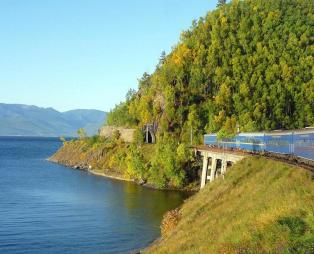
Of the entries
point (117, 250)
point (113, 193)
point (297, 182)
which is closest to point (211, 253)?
point (297, 182)

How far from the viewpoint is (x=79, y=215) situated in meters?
85.7

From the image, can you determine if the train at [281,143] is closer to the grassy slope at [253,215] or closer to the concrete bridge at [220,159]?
the grassy slope at [253,215]

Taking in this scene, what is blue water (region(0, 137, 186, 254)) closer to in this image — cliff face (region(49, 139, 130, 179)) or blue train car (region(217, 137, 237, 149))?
blue train car (region(217, 137, 237, 149))

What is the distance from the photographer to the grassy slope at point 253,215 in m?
32.1

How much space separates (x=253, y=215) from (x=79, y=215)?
50.4 metres

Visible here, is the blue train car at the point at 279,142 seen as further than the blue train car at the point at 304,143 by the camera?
Yes

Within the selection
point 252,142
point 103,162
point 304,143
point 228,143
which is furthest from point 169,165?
point 304,143

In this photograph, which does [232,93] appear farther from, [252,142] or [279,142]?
[279,142]

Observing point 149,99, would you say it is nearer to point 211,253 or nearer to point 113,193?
point 113,193

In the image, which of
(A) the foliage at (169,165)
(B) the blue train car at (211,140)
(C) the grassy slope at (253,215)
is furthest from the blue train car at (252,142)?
(A) the foliage at (169,165)

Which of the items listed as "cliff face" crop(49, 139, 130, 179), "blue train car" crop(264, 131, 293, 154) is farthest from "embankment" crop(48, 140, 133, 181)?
"blue train car" crop(264, 131, 293, 154)

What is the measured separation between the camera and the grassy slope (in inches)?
1265

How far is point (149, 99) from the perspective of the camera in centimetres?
18775

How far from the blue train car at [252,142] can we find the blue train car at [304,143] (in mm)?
18293
